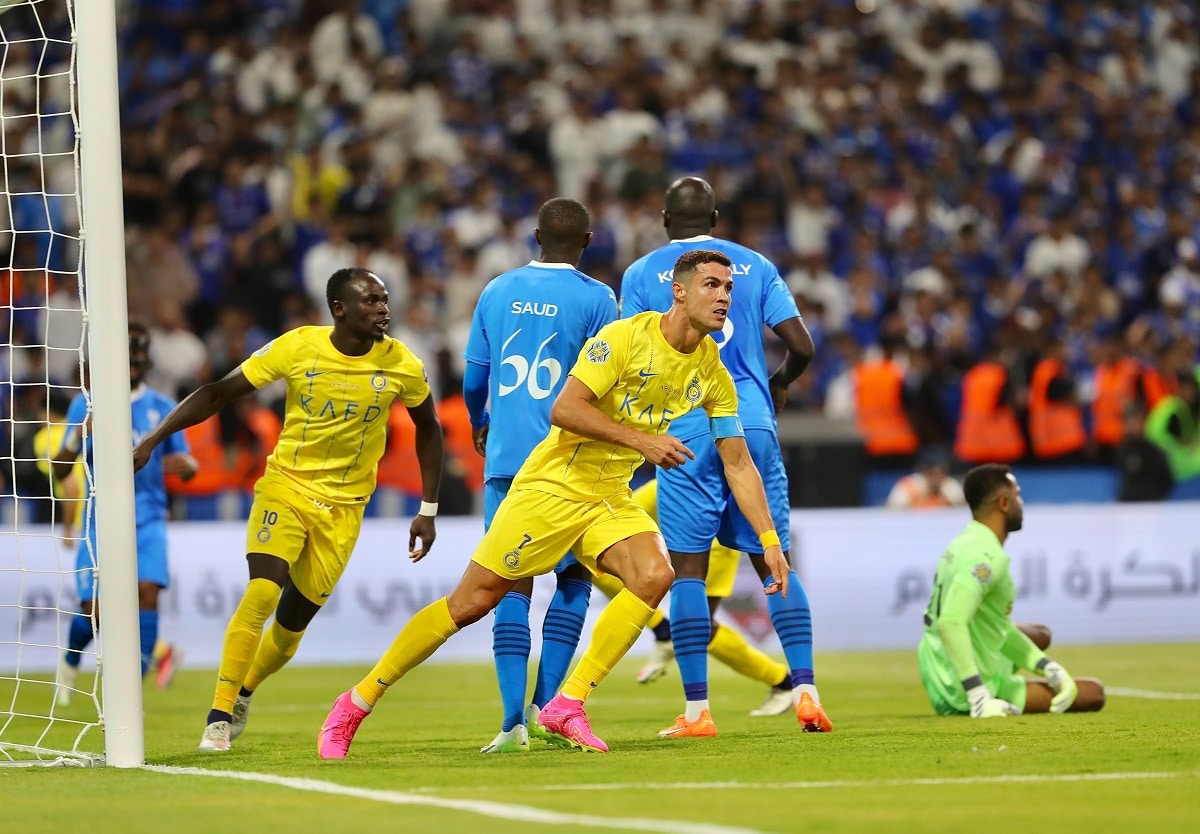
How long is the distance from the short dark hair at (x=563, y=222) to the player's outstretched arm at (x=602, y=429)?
1.08 meters

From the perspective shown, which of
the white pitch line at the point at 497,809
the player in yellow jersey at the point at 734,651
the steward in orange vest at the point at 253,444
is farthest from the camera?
the steward in orange vest at the point at 253,444

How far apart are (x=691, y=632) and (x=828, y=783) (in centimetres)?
225

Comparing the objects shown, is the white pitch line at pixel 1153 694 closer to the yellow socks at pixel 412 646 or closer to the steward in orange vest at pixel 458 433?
the yellow socks at pixel 412 646

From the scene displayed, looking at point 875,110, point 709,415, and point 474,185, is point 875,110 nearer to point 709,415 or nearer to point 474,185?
point 474,185

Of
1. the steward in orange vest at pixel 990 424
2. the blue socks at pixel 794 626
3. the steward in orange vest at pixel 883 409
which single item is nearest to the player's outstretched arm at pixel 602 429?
the blue socks at pixel 794 626

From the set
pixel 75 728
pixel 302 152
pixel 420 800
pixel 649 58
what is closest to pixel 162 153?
pixel 302 152

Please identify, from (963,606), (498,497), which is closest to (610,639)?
(498,497)

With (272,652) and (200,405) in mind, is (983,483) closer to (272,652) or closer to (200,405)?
(272,652)

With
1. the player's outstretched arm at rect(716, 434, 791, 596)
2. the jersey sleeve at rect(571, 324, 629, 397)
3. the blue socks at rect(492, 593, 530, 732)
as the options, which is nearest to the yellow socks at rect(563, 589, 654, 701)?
the blue socks at rect(492, 593, 530, 732)

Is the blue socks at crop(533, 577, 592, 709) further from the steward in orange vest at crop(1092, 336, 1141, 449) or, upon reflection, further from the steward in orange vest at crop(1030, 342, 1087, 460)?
the steward in orange vest at crop(1092, 336, 1141, 449)

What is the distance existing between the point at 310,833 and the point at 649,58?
747 inches

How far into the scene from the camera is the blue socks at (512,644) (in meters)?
7.61

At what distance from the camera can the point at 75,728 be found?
9.68 m

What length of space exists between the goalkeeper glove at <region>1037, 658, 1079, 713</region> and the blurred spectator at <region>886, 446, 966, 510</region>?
6.48 meters
